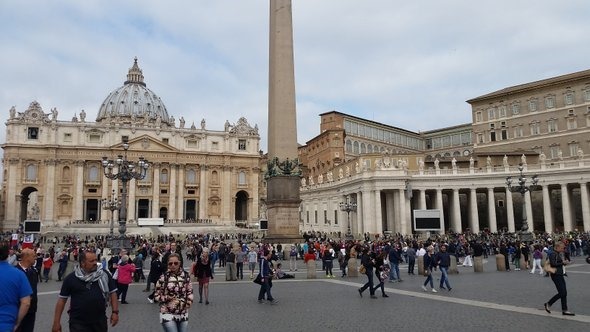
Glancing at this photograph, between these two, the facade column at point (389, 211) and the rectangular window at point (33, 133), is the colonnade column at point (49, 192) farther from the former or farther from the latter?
the facade column at point (389, 211)

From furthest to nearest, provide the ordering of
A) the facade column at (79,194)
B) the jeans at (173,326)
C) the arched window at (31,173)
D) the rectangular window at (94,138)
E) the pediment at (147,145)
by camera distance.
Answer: the pediment at (147,145) → the rectangular window at (94,138) → the facade column at (79,194) → the arched window at (31,173) → the jeans at (173,326)

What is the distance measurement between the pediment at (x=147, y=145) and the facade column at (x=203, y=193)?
5.87 m

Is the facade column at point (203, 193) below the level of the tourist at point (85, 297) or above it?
above

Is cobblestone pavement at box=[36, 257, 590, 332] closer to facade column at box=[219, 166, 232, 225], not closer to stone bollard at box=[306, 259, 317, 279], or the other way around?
stone bollard at box=[306, 259, 317, 279]

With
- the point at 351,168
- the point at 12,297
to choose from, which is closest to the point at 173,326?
the point at 12,297

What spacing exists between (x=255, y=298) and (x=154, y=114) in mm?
90793

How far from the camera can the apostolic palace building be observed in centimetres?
4084

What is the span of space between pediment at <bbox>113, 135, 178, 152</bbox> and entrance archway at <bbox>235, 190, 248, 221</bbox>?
13.6 meters

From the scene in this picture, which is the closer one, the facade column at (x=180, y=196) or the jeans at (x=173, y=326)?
the jeans at (x=173, y=326)

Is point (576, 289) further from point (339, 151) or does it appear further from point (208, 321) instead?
point (339, 151)

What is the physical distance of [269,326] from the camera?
730cm

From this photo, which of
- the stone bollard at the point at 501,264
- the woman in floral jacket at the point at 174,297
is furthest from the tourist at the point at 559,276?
the stone bollard at the point at 501,264

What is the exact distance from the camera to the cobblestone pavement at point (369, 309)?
726 cm

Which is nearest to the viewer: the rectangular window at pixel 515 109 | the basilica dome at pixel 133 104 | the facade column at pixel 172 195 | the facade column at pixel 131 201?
the rectangular window at pixel 515 109
